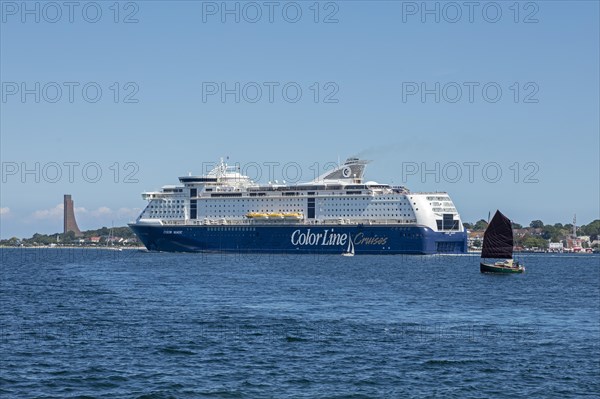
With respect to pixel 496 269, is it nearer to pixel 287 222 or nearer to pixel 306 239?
pixel 306 239

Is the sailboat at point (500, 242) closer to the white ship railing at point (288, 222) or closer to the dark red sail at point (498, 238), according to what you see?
the dark red sail at point (498, 238)

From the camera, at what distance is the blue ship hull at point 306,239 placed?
109188mm

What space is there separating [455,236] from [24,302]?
73.5 meters

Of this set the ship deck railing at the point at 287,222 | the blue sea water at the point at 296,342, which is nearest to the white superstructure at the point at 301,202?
the ship deck railing at the point at 287,222

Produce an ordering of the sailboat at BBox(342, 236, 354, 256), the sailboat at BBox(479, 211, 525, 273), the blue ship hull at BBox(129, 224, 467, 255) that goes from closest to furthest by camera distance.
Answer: the sailboat at BBox(479, 211, 525, 273), the blue ship hull at BBox(129, 224, 467, 255), the sailboat at BBox(342, 236, 354, 256)

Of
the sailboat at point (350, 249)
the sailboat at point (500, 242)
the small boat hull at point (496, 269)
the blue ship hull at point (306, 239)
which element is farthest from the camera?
the sailboat at point (350, 249)

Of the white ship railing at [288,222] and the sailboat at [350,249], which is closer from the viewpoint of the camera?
the sailboat at [350,249]

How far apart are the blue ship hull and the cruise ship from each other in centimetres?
12

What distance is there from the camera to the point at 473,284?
61375 mm

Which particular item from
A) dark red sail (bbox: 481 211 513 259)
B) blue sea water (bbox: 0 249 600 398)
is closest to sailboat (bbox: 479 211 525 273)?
dark red sail (bbox: 481 211 513 259)

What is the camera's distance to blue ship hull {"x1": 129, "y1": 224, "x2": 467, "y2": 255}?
109188 mm

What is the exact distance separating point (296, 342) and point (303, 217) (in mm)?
85416

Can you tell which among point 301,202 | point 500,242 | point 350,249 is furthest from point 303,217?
point 500,242

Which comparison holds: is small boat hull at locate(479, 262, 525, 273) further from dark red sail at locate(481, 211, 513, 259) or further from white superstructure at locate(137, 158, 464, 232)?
white superstructure at locate(137, 158, 464, 232)
